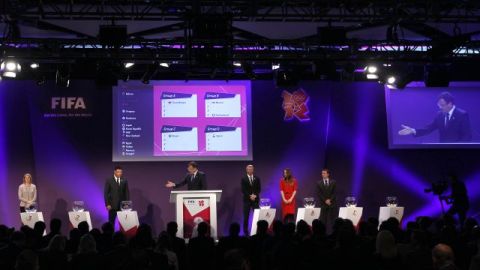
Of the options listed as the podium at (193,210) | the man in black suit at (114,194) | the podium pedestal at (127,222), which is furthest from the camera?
the man in black suit at (114,194)

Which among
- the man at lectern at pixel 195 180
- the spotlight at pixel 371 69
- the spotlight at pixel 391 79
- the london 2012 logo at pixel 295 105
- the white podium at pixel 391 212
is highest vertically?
the spotlight at pixel 371 69

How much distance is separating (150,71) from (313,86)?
3.97 meters

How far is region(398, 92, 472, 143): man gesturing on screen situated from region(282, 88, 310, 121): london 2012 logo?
93.5 inches

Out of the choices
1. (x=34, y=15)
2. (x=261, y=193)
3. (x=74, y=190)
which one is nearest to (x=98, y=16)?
(x=34, y=15)

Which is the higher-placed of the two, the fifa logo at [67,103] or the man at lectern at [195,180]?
the fifa logo at [67,103]

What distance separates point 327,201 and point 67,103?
621cm

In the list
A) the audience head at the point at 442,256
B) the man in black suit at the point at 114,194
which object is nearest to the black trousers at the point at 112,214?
the man in black suit at the point at 114,194

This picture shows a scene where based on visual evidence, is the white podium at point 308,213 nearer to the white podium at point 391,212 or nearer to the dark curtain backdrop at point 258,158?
the white podium at point 391,212

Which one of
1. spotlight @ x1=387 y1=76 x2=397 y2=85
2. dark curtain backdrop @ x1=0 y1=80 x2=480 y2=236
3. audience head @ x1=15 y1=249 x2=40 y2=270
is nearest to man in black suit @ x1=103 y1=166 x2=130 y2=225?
dark curtain backdrop @ x1=0 y1=80 x2=480 y2=236

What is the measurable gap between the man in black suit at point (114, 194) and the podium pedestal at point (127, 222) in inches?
45.6

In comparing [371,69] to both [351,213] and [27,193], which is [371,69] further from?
[27,193]

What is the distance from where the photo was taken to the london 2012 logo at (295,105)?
575 inches

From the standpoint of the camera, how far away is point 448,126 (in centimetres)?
1489

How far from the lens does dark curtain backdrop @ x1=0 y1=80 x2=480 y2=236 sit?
543 inches
